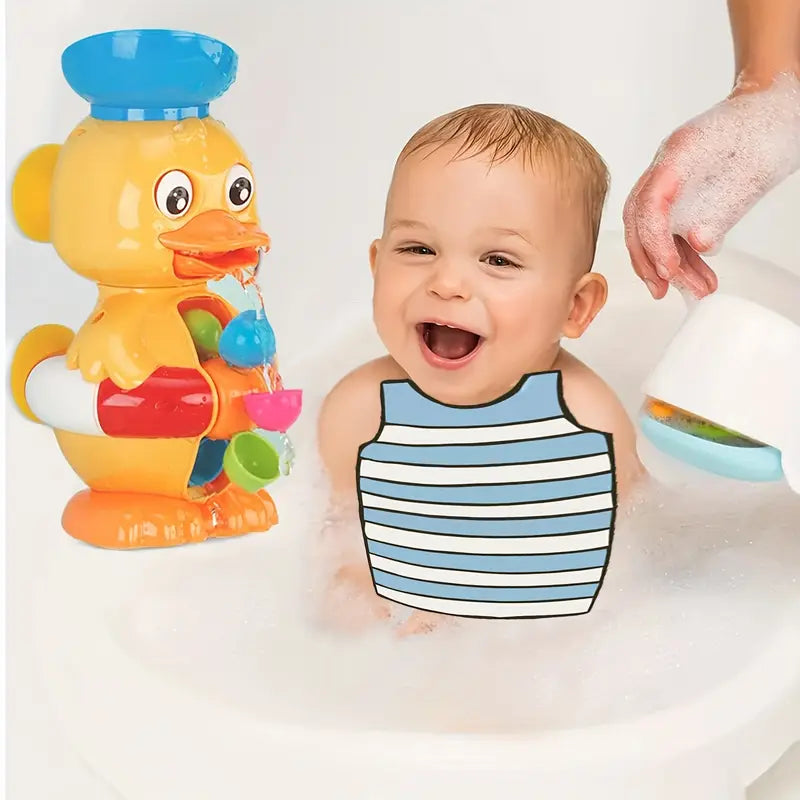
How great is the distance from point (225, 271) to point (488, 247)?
245mm

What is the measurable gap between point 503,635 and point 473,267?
34 cm

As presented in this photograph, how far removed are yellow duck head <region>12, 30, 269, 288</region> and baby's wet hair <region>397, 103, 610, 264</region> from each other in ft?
0.57

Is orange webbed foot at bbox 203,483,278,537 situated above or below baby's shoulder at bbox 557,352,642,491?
below

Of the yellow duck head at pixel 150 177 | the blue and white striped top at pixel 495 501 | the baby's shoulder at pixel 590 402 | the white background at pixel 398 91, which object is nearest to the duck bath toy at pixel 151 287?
the yellow duck head at pixel 150 177

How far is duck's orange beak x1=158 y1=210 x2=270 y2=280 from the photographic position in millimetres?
1121

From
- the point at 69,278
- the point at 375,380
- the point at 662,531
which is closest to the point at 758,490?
the point at 662,531

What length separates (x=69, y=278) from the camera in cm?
140

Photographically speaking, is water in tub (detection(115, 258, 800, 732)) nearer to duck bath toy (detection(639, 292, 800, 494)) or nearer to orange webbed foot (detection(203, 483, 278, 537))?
orange webbed foot (detection(203, 483, 278, 537))

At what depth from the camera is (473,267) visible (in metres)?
1.08

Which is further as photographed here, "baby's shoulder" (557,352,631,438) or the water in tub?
"baby's shoulder" (557,352,631,438)

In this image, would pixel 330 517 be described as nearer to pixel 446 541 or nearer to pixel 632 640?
pixel 446 541

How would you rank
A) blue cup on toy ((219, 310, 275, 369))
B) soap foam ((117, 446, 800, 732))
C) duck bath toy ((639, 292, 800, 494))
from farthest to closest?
blue cup on toy ((219, 310, 275, 369)), soap foam ((117, 446, 800, 732)), duck bath toy ((639, 292, 800, 494))

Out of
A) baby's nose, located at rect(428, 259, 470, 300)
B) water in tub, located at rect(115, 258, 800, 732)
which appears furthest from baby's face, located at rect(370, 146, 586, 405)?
water in tub, located at rect(115, 258, 800, 732)

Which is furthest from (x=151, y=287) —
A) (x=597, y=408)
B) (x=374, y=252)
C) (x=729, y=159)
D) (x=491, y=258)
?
(x=729, y=159)
